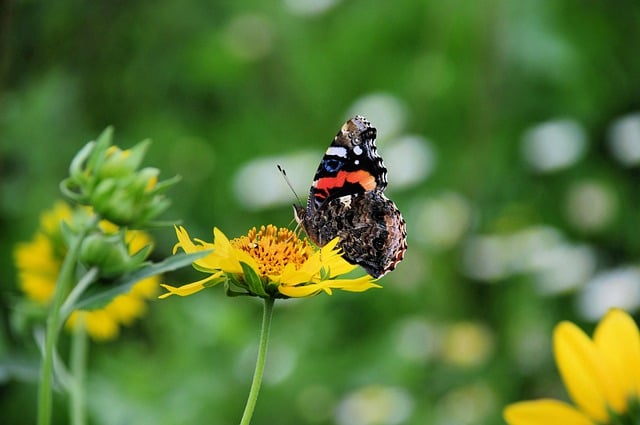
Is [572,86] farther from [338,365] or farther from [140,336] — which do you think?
[140,336]

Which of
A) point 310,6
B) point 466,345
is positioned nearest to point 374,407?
point 466,345

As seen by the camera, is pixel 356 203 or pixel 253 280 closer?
pixel 253 280

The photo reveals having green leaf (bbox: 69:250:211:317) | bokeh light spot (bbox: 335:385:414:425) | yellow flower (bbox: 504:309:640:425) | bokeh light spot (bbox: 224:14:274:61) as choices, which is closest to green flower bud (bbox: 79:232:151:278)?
green leaf (bbox: 69:250:211:317)

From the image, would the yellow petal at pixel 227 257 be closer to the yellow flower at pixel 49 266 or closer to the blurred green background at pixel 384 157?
the yellow flower at pixel 49 266

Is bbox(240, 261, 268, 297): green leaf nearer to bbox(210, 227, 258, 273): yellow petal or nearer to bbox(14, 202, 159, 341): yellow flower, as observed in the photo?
bbox(210, 227, 258, 273): yellow petal

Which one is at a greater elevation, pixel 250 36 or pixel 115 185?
pixel 250 36

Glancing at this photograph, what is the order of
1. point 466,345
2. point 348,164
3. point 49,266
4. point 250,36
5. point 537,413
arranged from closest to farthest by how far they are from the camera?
point 537,413 → point 348,164 → point 49,266 → point 466,345 → point 250,36

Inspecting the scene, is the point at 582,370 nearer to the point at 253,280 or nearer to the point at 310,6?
the point at 253,280

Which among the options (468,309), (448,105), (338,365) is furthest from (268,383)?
(448,105)
